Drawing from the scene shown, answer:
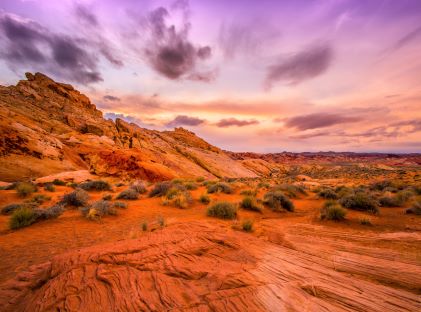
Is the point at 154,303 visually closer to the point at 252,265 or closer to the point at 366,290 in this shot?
the point at 252,265

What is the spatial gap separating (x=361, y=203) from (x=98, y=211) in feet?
38.0

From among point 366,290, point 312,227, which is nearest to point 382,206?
point 312,227

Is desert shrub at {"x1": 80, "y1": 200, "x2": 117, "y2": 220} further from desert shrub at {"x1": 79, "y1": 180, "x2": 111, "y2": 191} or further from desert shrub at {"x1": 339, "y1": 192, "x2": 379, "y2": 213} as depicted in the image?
desert shrub at {"x1": 339, "y1": 192, "x2": 379, "y2": 213}

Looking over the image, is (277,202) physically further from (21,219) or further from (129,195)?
(21,219)

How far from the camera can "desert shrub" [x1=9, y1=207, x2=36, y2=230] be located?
7.20 metres

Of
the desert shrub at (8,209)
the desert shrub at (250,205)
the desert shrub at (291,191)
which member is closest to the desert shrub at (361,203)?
the desert shrub at (291,191)

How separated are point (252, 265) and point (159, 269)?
1660 mm

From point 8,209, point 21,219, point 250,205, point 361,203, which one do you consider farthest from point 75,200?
point 361,203

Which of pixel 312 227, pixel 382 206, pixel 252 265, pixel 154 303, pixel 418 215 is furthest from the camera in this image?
pixel 382 206

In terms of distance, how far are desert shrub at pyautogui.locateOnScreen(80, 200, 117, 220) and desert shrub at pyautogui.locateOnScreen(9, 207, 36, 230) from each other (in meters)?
1.59

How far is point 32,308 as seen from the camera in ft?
10.0

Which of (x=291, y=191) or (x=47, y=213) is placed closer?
(x=47, y=213)

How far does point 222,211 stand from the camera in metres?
8.50

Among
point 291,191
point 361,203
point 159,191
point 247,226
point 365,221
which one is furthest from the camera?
point 291,191
